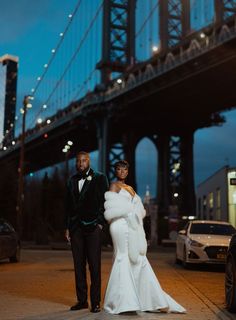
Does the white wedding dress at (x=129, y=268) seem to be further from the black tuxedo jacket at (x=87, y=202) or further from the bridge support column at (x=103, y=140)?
the bridge support column at (x=103, y=140)

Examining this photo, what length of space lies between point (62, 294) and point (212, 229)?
29.1 ft

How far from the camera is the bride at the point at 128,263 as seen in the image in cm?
697

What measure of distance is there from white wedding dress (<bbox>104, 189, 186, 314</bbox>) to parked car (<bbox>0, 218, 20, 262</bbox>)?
27.6 ft

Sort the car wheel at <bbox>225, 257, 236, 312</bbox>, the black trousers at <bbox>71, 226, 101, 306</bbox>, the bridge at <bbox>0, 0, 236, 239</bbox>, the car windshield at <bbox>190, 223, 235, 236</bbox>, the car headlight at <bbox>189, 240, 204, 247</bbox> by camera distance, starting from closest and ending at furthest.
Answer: the black trousers at <bbox>71, 226, 101, 306</bbox>
the car wheel at <bbox>225, 257, 236, 312</bbox>
the car headlight at <bbox>189, 240, 204, 247</bbox>
the car windshield at <bbox>190, 223, 235, 236</bbox>
the bridge at <bbox>0, 0, 236, 239</bbox>

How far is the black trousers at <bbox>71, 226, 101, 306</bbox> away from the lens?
7.42m

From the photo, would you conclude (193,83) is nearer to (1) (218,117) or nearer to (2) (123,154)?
(1) (218,117)

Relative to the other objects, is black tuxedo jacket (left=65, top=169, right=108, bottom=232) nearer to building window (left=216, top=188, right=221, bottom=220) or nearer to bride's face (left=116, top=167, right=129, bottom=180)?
bride's face (left=116, top=167, right=129, bottom=180)

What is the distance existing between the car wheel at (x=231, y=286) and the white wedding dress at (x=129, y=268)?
0.85m

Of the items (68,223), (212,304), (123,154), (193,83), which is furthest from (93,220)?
(123,154)

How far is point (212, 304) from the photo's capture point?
865 cm

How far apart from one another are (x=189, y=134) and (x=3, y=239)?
5899 cm

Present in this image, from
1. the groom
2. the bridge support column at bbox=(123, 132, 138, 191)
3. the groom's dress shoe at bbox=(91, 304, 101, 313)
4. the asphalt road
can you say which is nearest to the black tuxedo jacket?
the groom

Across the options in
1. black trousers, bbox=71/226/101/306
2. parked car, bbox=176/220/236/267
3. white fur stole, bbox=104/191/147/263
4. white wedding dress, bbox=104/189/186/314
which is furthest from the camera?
parked car, bbox=176/220/236/267

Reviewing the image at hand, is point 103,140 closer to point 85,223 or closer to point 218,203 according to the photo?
point 218,203
